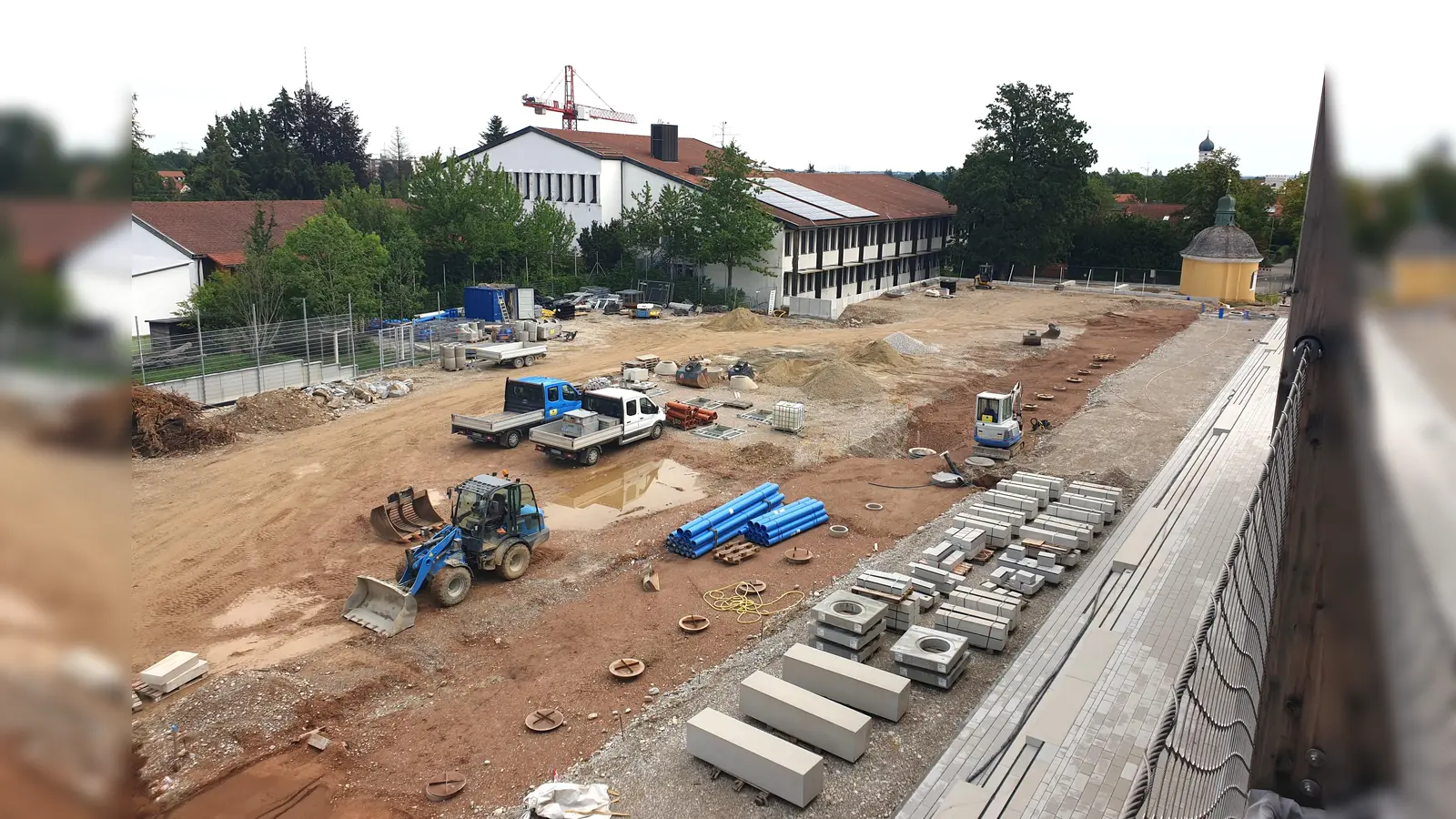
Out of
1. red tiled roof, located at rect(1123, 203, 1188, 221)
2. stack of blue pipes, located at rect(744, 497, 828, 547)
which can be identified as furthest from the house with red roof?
stack of blue pipes, located at rect(744, 497, 828, 547)

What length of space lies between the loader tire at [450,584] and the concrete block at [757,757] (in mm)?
5569

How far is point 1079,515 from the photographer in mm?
16922

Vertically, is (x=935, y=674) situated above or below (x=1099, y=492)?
below

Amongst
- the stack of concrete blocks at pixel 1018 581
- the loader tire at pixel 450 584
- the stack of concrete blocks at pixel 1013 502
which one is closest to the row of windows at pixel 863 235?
the stack of concrete blocks at pixel 1013 502

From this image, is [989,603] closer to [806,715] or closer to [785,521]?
[806,715]

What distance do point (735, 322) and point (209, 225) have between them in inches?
958

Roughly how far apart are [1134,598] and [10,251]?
14586 mm

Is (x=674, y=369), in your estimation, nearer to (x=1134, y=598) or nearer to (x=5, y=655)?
(x=1134, y=598)

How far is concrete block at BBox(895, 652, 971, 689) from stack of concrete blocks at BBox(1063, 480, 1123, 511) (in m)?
7.08

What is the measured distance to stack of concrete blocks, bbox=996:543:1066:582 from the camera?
1474 centimetres

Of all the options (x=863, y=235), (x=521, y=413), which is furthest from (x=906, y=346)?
(x=863, y=235)

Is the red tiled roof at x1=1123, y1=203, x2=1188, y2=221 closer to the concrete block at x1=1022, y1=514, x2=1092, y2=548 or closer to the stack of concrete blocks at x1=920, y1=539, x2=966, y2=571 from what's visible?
the concrete block at x1=1022, y1=514, x2=1092, y2=548

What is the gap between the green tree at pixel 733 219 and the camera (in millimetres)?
43938

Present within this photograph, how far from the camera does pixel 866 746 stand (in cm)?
1031
